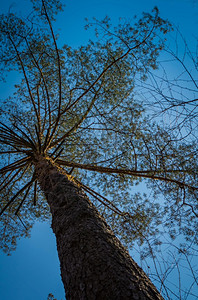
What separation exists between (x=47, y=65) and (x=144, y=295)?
4.20 meters

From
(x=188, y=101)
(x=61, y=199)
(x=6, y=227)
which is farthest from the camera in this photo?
(x=6, y=227)

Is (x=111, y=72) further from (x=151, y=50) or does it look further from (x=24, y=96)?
(x=24, y=96)

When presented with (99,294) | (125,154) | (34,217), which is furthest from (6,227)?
(99,294)

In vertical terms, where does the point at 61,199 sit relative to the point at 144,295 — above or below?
above

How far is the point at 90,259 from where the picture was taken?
1.45 meters

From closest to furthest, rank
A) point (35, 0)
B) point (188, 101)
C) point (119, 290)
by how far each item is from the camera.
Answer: point (119, 290)
point (188, 101)
point (35, 0)

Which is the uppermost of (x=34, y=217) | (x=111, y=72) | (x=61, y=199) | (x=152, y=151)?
(x=111, y=72)

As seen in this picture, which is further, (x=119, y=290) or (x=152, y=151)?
(x=152, y=151)

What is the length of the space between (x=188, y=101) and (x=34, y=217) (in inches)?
187

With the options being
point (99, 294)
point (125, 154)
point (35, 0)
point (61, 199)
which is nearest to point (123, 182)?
point (125, 154)

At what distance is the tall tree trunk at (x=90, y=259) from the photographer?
1.21 meters

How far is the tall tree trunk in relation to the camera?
121 centimetres

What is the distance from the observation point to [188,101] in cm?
162

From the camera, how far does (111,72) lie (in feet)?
12.6
